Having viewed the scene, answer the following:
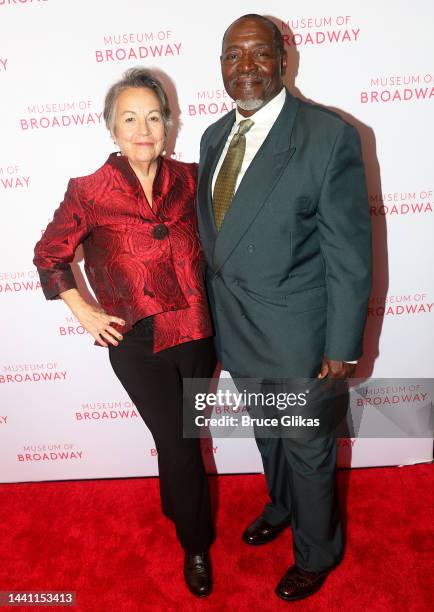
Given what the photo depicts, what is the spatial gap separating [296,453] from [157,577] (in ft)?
2.83

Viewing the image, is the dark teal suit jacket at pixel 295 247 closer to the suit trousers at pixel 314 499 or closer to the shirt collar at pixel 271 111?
the shirt collar at pixel 271 111

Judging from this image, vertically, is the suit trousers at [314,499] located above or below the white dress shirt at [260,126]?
below

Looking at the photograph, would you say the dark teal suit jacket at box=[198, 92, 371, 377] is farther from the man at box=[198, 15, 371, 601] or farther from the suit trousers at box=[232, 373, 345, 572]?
the suit trousers at box=[232, 373, 345, 572]

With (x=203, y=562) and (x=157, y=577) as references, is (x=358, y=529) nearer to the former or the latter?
(x=203, y=562)

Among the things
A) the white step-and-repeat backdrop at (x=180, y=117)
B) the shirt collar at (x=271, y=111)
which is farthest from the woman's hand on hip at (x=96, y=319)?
the shirt collar at (x=271, y=111)

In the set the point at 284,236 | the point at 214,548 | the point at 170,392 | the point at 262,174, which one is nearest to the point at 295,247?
the point at 284,236

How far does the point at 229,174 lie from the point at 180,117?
60 cm

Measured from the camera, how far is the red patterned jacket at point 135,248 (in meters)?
1.79

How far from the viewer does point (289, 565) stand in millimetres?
2186

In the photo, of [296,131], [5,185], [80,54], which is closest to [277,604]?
[296,131]

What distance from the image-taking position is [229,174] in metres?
1.74

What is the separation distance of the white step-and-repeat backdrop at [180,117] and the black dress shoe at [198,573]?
89 cm

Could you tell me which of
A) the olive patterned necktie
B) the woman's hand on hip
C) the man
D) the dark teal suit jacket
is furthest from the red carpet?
the olive patterned necktie
